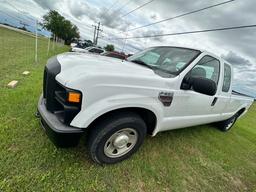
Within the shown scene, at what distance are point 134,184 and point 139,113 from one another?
3.21 ft

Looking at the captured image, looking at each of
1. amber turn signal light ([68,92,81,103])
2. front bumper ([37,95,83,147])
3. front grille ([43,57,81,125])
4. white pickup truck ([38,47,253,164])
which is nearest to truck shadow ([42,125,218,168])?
white pickup truck ([38,47,253,164])

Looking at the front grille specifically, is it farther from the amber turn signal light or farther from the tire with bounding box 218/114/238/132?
the tire with bounding box 218/114/238/132

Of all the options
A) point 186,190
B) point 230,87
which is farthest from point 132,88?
point 230,87

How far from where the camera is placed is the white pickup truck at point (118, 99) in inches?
73.4

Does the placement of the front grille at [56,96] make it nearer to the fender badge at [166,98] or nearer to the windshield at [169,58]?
the fender badge at [166,98]

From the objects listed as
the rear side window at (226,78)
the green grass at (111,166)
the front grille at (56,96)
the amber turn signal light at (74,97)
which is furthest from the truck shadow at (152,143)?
the rear side window at (226,78)

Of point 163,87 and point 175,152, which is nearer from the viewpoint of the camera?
point 163,87

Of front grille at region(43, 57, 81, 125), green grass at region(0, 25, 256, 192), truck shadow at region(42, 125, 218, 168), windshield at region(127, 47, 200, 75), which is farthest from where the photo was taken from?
windshield at region(127, 47, 200, 75)

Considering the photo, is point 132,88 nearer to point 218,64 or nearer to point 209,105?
point 209,105

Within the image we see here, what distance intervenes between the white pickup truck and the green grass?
30cm

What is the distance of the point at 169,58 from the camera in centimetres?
310

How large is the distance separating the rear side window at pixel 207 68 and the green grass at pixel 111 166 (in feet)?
5.07

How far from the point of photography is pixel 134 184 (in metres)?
2.28

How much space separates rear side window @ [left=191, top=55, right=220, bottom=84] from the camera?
9.38ft
